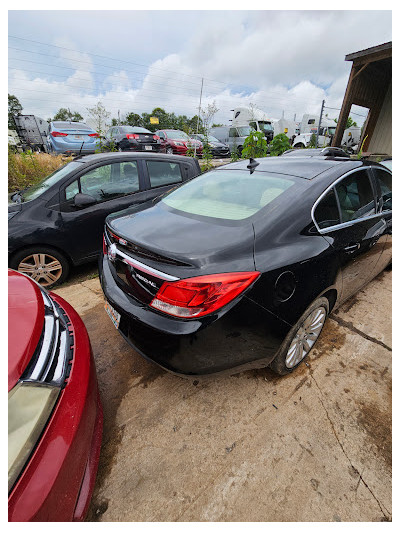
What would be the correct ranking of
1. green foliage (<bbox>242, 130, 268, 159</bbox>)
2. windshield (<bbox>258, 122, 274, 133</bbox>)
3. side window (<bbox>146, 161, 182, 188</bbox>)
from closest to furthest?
1. side window (<bbox>146, 161, 182, 188</bbox>)
2. green foliage (<bbox>242, 130, 268, 159</bbox>)
3. windshield (<bbox>258, 122, 274, 133</bbox>)

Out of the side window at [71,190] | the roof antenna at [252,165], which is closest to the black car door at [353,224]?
the roof antenna at [252,165]

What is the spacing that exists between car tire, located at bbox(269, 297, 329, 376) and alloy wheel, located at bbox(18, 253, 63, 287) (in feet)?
8.77

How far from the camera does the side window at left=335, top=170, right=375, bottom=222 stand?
6.79ft

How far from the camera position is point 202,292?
4.28ft

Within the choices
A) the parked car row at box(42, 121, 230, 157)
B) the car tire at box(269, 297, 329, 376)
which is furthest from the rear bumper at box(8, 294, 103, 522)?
the parked car row at box(42, 121, 230, 157)

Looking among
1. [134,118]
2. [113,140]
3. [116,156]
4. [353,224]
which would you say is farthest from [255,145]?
[134,118]

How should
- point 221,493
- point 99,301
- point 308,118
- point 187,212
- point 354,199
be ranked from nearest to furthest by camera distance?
point 221,493
point 187,212
point 354,199
point 99,301
point 308,118

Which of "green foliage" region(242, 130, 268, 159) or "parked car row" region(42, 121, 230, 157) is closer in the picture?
"green foliage" region(242, 130, 268, 159)

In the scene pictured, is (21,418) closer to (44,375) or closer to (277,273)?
(44,375)

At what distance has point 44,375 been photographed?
1131 mm

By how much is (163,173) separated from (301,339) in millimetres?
3022

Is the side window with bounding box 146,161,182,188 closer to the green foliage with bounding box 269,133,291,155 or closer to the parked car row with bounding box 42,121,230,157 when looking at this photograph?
the parked car row with bounding box 42,121,230,157
